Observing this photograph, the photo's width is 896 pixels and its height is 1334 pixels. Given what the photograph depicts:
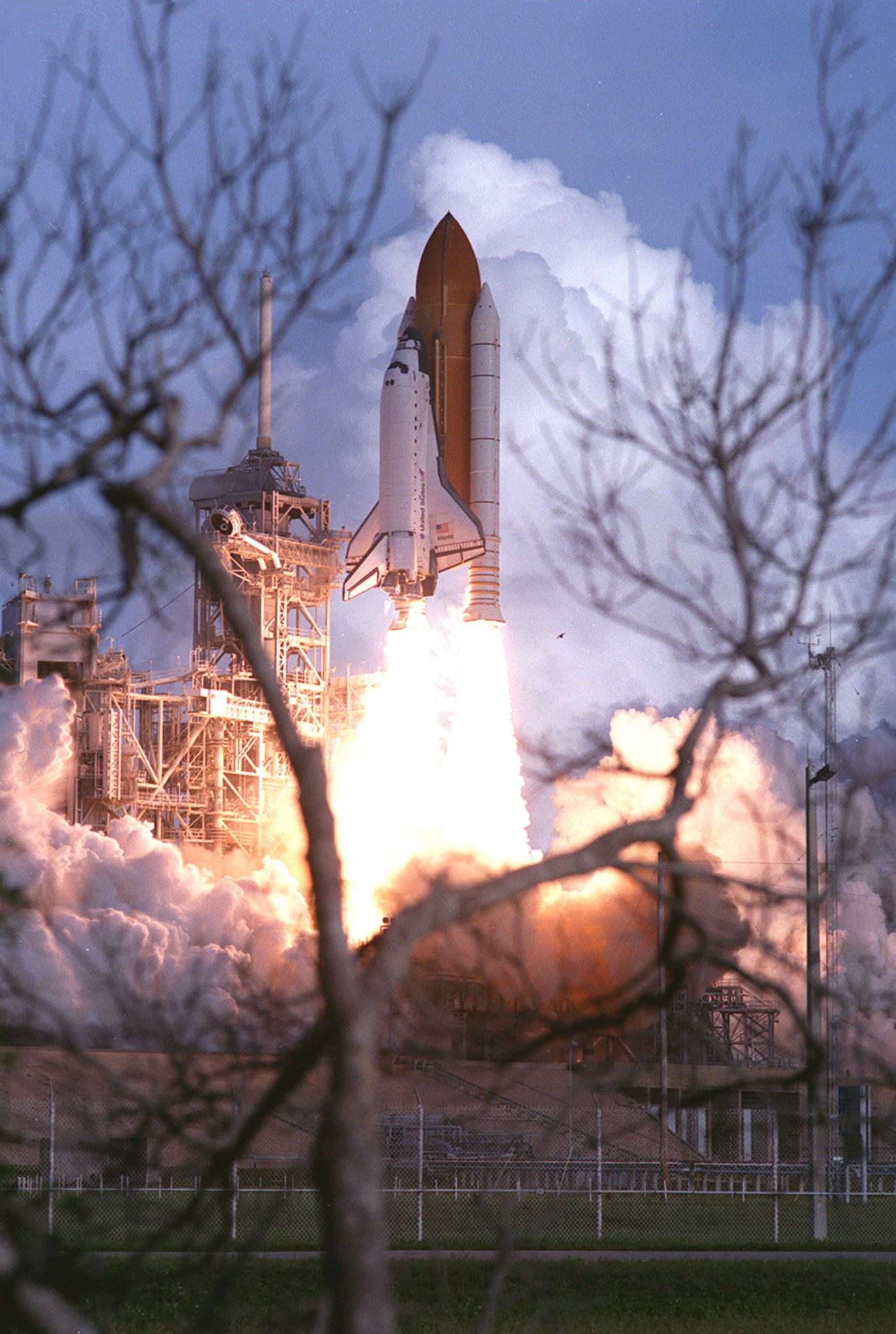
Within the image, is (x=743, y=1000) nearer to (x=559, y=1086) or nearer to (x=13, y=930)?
(x=559, y=1086)

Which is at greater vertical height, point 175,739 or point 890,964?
point 175,739

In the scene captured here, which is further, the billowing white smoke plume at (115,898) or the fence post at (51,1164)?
the billowing white smoke plume at (115,898)

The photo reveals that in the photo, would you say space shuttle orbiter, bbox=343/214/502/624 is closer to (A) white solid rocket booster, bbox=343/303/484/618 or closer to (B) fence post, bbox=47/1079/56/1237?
(A) white solid rocket booster, bbox=343/303/484/618

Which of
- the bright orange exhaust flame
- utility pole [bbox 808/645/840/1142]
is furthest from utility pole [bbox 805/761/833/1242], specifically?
the bright orange exhaust flame

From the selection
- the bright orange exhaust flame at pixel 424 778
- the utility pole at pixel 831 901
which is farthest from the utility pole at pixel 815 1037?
the bright orange exhaust flame at pixel 424 778

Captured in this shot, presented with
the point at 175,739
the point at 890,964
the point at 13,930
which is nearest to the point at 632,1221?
the point at 13,930

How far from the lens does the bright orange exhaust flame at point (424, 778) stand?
5669 centimetres

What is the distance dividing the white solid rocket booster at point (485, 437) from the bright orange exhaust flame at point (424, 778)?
2396mm

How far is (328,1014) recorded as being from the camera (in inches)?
191

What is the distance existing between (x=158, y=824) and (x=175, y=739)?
3.40 m

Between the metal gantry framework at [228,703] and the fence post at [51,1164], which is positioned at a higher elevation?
the metal gantry framework at [228,703]

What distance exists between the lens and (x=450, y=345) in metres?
58.4

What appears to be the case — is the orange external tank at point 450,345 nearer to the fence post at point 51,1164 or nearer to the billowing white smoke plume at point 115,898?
the billowing white smoke plume at point 115,898

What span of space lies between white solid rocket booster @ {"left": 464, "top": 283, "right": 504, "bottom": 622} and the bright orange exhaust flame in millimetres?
A: 2396
